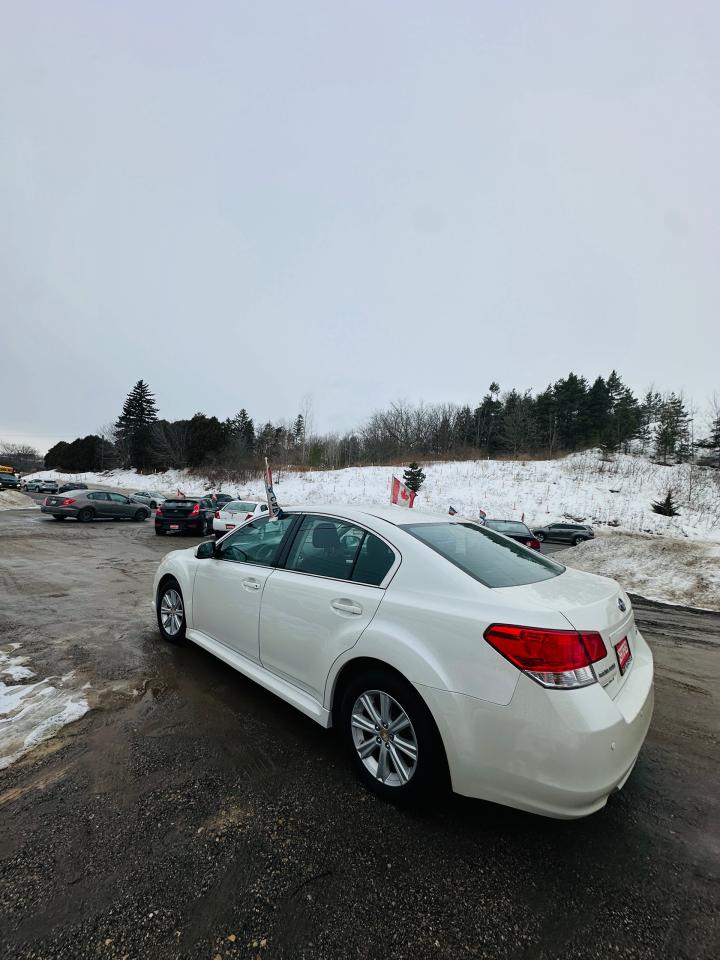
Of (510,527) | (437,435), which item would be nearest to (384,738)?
(510,527)

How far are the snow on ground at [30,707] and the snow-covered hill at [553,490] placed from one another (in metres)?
25.2

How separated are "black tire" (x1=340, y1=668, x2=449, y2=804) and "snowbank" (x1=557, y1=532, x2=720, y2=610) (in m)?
7.87

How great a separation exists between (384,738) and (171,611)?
311 cm

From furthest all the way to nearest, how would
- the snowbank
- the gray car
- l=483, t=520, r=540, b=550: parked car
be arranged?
the gray car < l=483, t=520, r=540, b=550: parked car < the snowbank

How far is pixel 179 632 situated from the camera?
452 centimetres

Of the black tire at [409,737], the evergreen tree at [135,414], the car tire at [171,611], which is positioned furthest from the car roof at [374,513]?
the evergreen tree at [135,414]

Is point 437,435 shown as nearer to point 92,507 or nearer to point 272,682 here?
point 92,507

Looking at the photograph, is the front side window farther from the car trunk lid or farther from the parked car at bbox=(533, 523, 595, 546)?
the parked car at bbox=(533, 523, 595, 546)

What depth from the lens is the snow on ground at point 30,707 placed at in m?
2.87

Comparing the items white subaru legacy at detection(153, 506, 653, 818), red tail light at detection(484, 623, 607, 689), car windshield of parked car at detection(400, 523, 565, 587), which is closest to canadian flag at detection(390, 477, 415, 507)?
car windshield of parked car at detection(400, 523, 565, 587)

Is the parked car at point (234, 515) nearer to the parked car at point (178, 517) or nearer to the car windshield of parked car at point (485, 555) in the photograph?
the parked car at point (178, 517)

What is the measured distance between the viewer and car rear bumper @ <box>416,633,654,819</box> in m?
1.89

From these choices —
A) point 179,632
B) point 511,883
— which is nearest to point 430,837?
point 511,883

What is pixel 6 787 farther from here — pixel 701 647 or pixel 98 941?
pixel 701 647
